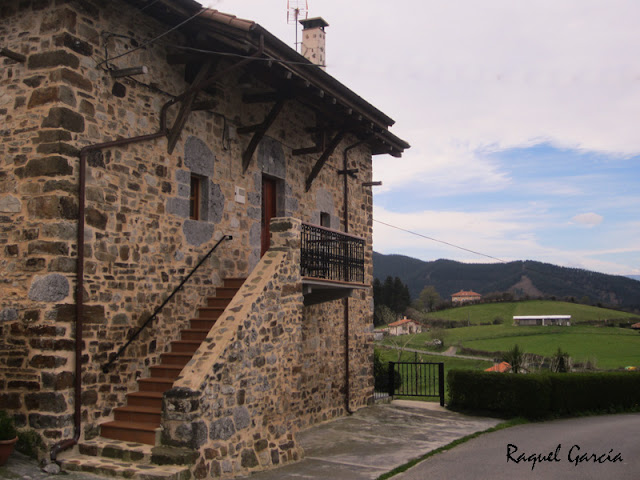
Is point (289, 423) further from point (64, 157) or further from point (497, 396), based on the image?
point (497, 396)

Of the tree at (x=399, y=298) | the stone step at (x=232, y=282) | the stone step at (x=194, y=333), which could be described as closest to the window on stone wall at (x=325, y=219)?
the stone step at (x=232, y=282)

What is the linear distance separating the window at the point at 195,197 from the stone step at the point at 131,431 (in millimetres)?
3540

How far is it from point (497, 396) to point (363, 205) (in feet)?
18.4

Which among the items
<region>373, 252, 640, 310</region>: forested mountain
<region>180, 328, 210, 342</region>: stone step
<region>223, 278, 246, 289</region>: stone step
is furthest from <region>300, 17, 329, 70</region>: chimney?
<region>373, 252, 640, 310</region>: forested mountain

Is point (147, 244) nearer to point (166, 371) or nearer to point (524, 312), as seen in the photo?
point (166, 371)

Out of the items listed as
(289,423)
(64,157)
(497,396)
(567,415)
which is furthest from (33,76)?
(567,415)

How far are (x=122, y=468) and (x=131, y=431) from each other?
0.77 meters

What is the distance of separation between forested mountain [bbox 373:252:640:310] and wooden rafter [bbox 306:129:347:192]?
65887 millimetres

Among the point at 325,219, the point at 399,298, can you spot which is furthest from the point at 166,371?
the point at 399,298

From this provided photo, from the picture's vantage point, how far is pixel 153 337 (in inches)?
342

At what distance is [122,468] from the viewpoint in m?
6.71

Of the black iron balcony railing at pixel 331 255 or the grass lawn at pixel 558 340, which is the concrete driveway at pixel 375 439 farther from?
the grass lawn at pixel 558 340

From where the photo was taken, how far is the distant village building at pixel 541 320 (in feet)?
184

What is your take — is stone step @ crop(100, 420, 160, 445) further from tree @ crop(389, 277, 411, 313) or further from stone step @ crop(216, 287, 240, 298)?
tree @ crop(389, 277, 411, 313)
